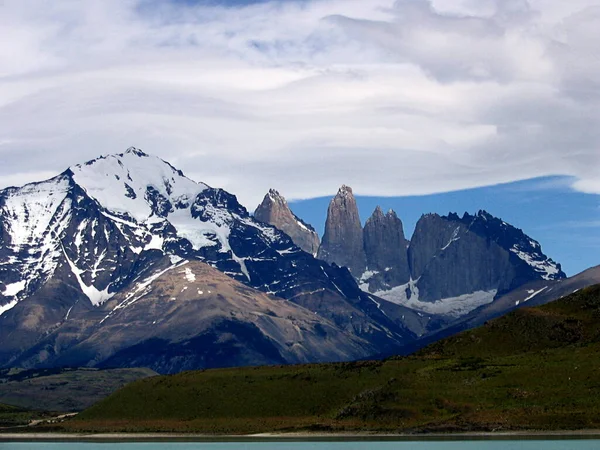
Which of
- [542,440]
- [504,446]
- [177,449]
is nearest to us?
[504,446]

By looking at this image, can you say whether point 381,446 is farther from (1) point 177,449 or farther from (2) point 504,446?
(1) point 177,449

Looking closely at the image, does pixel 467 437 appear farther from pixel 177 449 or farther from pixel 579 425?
pixel 177 449

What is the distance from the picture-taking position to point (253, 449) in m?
192

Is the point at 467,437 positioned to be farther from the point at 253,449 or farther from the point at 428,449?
the point at 253,449

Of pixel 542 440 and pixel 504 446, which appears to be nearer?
pixel 504 446

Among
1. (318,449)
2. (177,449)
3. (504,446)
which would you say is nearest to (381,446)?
(318,449)

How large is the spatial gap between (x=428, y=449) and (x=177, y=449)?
45.8 meters

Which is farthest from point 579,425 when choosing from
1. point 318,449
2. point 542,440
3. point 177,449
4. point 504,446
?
point 177,449

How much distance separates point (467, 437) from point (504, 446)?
79.2 feet

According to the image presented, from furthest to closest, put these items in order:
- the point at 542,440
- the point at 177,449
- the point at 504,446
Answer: the point at 177,449 → the point at 542,440 → the point at 504,446

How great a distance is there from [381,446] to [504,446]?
852 inches

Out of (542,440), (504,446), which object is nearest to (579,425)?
(542,440)

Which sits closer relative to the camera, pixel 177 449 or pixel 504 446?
pixel 504 446

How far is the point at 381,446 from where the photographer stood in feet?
614
